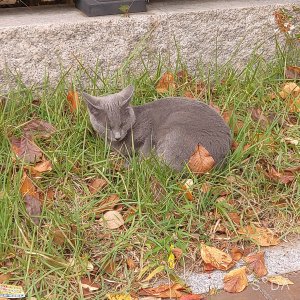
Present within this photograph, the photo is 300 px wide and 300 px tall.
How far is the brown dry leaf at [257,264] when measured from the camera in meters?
3.25

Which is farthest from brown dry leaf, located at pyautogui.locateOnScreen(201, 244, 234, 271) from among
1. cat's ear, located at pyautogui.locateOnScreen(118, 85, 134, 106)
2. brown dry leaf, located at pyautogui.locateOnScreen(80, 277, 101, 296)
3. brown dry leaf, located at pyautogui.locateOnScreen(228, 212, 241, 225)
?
cat's ear, located at pyautogui.locateOnScreen(118, 85, 134, 106)

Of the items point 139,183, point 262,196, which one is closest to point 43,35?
point 139,183

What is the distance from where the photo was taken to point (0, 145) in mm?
3830

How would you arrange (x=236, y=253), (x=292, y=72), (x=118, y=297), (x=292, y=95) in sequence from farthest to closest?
(x=292, y=72)
(x=292, y=95)
(x=236, y=253)
(x=118, y=297)

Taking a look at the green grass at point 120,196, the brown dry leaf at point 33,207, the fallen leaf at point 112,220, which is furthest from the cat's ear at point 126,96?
the brown dry leaf at point 33,207

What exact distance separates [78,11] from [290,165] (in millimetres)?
2024

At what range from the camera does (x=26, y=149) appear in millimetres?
3873

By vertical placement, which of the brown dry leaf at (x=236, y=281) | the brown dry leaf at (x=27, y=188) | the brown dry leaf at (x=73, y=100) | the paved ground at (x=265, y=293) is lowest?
the paved ground at (x=265, y=293)

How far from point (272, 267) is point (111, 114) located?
1.34m

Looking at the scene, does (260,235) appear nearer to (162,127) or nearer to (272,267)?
(272,267)

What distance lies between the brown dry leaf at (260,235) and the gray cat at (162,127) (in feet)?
1.59

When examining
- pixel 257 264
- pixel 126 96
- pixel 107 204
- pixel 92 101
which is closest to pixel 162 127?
pixel 126 96

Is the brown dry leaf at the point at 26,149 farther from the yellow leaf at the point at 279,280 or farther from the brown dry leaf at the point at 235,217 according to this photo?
the yellow leaf at the point at 279,280

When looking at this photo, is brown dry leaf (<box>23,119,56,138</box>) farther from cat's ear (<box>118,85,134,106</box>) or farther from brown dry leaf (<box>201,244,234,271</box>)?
brown dry leaf (<box>201,244,234,271</box>)
